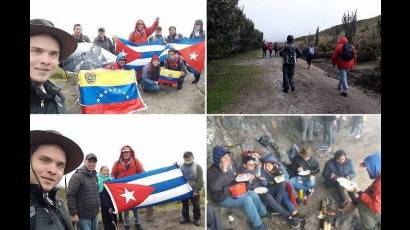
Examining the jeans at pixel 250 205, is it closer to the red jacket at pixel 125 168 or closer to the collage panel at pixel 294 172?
the collage panel at pixel 294 172

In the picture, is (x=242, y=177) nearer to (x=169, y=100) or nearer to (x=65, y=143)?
(x=169, y=100)

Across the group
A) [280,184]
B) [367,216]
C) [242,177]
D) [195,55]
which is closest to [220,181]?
[242,177]

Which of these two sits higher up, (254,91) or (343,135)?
(254,91)

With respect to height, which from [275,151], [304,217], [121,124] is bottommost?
[304,217]

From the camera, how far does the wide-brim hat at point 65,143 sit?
4.16 m

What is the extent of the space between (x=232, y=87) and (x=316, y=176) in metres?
1.29

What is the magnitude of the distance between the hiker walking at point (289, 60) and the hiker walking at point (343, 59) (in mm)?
405

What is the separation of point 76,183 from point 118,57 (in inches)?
54.7

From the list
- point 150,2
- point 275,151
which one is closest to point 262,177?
point 275,151

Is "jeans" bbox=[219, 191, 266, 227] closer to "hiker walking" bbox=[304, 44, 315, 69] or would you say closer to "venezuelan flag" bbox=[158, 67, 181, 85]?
"venezuelan flag" bbox=[158, 67, 181, 85]

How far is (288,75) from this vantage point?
4.25 meters

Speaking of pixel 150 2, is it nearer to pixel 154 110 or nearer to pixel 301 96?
pixel 154 110

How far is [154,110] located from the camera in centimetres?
421

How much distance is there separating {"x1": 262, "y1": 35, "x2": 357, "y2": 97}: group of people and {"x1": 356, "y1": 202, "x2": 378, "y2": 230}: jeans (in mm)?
1185
